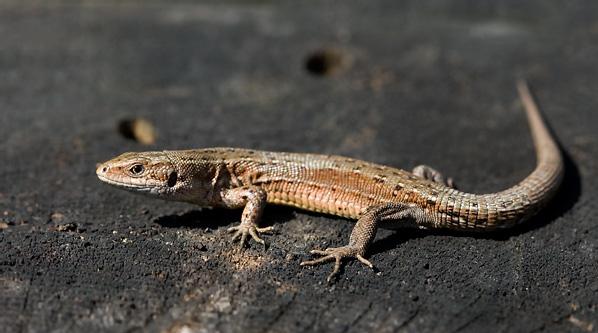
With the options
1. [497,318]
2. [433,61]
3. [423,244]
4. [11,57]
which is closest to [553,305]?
[497,318]

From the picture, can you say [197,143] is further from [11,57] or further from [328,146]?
[11,57]

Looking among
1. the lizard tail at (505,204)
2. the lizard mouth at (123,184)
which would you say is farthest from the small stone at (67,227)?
the lizard tail at (505,204)

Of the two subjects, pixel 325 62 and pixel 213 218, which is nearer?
pixel 213 218

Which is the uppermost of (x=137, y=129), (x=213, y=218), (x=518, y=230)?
(x=137, y=129)

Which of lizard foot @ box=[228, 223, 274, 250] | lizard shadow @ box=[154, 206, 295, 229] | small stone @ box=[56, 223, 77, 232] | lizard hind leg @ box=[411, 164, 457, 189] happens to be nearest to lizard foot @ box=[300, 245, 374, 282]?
lizard foot @ box=[228, 223, 274, 250]

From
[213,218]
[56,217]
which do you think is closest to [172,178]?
[213,218]

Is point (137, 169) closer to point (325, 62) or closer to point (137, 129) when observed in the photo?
point (137, 129)

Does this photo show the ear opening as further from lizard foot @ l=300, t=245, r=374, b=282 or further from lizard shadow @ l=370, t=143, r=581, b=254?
lizard shadow @ l=370, t=143, r=581, b=254
